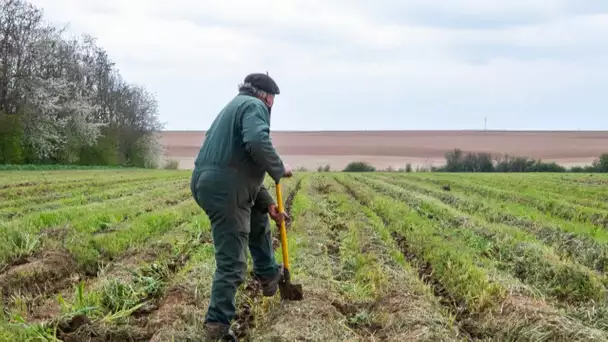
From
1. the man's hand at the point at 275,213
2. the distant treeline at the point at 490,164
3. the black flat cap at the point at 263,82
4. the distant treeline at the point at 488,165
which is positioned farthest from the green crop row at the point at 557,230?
the distant treeline at the point at 490,164

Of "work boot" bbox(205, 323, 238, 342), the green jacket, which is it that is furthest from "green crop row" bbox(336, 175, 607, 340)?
the green jacket

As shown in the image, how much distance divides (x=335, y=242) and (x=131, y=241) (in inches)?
132

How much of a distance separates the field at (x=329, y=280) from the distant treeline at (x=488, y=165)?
41625 millimetres

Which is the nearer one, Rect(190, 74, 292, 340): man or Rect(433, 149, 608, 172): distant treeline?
Rect(190, 74, 292, 340): man

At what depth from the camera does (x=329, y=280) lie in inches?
259

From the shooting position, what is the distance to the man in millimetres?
4816

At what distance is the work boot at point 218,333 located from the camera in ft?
15.8

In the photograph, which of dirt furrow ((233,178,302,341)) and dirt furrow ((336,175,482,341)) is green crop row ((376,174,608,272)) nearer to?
dirt furrow ((336,175,482,341))

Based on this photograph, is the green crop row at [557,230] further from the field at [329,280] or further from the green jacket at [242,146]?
the green jacket at [242,146]

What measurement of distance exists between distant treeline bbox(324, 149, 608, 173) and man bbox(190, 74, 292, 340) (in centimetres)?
4712

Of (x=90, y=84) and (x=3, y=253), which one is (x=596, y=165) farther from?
(x=3, y=253)

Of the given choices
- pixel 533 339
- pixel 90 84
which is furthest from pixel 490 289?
pixel 90 84

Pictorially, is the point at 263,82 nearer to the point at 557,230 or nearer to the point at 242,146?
the point at 242,146

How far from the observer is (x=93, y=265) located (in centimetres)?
782
